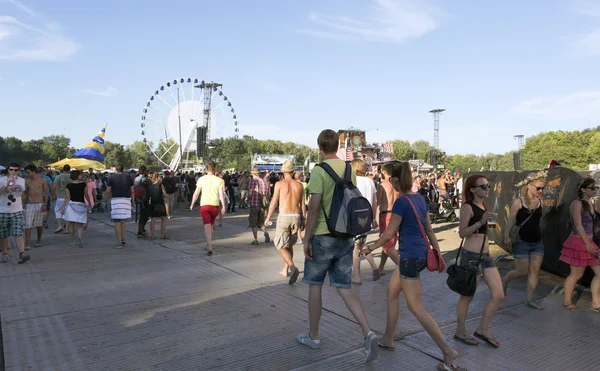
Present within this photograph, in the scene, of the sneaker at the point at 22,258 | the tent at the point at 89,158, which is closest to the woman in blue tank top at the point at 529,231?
the sneaker at the point at 22,258

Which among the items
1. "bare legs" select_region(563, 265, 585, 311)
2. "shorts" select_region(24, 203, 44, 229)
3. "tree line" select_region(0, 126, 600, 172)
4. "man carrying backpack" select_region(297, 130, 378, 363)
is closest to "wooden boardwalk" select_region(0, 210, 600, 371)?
"bare legs" select_region(563, 265, 585, 311)

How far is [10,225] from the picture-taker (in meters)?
7.14

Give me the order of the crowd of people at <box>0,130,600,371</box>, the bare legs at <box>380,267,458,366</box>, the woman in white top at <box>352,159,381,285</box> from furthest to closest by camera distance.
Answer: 1. the woman in white top at <box>352,159,381,285</box>
2. the crowd of people at <box>0,130,600,371</box>
3. the bare legs at <box>380,267,458,366</box>

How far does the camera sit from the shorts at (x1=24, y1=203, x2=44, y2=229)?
8.57 meters

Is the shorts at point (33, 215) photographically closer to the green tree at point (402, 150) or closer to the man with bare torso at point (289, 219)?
the man with bare torso at point (289, 219)

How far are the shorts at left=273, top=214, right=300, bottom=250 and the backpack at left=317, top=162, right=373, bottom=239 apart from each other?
101 inches

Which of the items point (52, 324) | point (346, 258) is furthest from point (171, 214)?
point (346, 258)

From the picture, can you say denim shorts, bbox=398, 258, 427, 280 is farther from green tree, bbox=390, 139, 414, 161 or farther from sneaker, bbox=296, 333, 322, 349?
green tree, bbox=390, 139, 414, 161

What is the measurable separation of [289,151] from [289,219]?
357 ft

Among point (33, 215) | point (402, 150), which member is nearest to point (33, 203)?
point (33, 215)

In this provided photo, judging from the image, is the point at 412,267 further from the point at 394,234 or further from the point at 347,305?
the point at 347,305

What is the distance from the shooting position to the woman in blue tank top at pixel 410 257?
11.0 feet

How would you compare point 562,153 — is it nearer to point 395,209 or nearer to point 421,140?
point 421,140

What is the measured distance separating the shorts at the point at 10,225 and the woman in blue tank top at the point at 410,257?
6.08 meters
